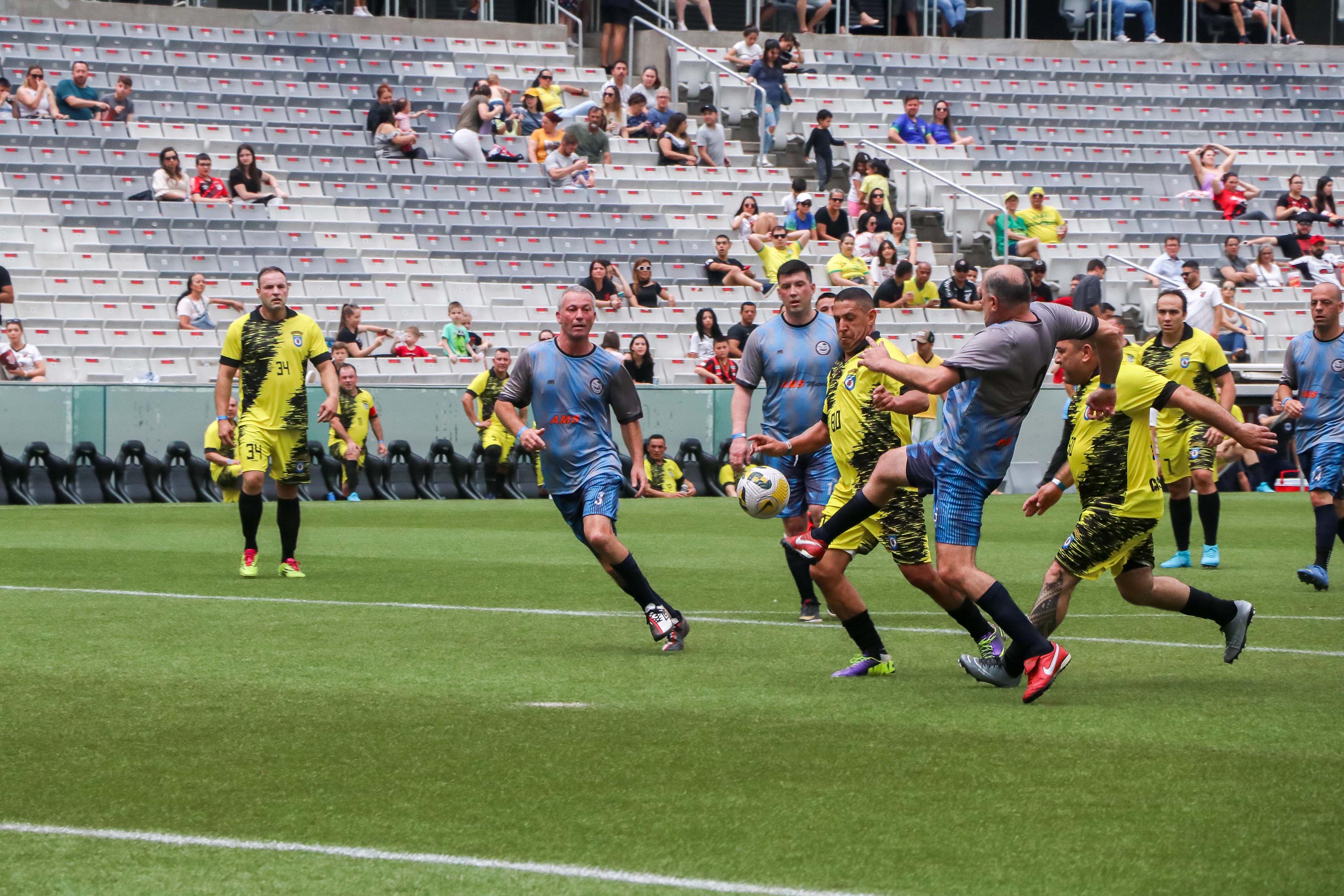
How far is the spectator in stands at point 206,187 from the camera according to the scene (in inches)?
1010

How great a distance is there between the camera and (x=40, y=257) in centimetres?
2441

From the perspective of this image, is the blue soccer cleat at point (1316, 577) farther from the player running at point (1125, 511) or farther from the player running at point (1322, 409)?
the player running at point (1125, 511)

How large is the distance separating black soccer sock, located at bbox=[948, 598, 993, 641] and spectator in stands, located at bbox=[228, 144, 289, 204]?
19851 mm

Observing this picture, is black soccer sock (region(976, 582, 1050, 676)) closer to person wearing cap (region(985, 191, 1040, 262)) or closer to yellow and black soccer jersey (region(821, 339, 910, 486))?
yellow and black soccer jersey (region(821, 339, 910, 486))

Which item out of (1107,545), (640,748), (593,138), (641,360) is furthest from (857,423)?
(593,138)

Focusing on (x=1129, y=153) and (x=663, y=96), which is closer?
(x=663, y=96)

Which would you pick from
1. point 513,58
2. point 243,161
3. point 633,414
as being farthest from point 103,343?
point 633,414

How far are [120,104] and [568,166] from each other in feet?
23.0

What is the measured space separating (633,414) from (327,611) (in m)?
2.42

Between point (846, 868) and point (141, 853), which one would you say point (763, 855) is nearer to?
point (846, 868)

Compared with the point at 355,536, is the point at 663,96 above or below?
above

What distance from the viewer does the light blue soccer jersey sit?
10.2m

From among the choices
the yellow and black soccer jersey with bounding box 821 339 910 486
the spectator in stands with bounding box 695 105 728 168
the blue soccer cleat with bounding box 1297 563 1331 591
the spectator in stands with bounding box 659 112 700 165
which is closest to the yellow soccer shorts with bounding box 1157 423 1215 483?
the blue soccer cleat with bounding box 1297 563 1331 591

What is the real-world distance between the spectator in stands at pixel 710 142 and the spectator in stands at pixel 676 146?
117 millimetres
